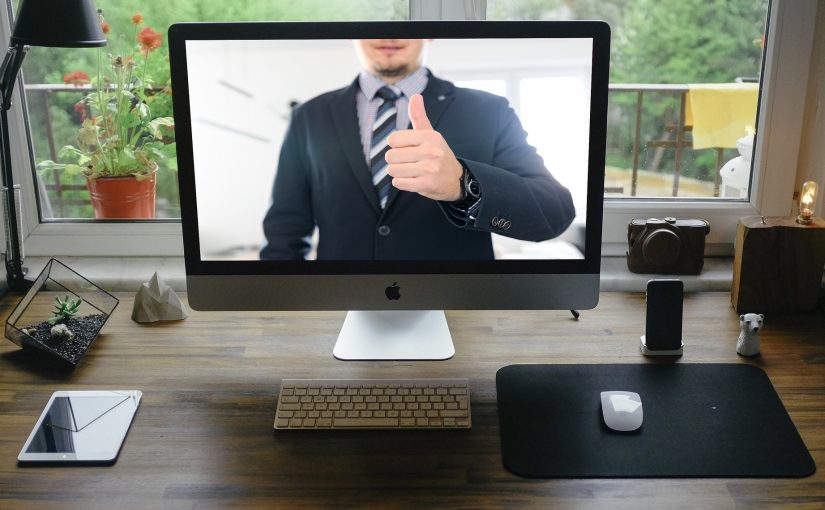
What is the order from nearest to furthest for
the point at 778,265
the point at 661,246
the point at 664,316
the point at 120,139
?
1. the point at 664,316
2. the point at 778,265
3. the point at 661,246
4. the point at 120,139

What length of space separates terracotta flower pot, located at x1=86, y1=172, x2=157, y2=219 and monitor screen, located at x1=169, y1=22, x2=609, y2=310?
0.59m

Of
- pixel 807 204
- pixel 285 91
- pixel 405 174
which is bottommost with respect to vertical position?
pixel 807 204

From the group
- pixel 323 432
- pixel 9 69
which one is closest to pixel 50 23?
pixel 9 69

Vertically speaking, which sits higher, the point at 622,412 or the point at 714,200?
the point at 714,200

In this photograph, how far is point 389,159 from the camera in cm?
133

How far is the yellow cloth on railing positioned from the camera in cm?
186

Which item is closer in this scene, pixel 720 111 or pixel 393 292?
pixel 393 292

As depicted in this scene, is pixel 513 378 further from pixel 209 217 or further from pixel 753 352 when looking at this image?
pixel 209 217

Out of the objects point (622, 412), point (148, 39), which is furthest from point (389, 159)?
point (148, 39)

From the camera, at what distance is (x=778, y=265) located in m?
1.60

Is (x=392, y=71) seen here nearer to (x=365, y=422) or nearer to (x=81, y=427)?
(x=365, y=422)

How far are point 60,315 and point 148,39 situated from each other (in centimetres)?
63

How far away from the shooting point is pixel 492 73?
51.4 inches

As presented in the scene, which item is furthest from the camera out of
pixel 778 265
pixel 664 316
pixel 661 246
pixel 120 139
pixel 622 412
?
pixel 120 139
